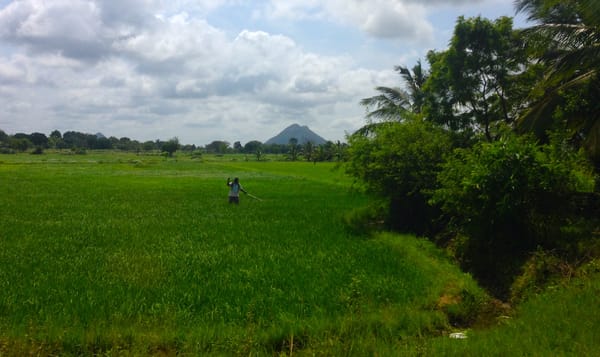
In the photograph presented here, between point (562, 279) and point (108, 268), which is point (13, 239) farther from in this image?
point (562, 279)

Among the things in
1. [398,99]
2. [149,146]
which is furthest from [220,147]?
[398,99]

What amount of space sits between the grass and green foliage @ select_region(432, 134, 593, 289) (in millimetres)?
948

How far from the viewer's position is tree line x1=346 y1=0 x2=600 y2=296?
Result: 838 centimetres

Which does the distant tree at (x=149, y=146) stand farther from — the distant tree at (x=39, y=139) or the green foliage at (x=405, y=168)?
the green foliage at (x=405, y=168)

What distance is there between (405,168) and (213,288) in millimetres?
7861

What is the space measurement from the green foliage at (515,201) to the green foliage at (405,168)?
140 inches

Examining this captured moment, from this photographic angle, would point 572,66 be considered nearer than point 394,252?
No

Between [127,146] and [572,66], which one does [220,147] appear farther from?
[572,66]

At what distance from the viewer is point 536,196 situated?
8.47 m

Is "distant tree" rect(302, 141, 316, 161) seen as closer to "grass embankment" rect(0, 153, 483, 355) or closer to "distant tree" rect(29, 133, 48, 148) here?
"distant tree" rect(29, 133, 48, 148)

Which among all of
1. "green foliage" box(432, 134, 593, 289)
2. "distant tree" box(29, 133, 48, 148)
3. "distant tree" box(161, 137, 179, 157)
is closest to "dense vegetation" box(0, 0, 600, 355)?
"green foliage" box(432, 134, 593, 289)

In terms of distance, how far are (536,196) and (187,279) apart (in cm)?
703

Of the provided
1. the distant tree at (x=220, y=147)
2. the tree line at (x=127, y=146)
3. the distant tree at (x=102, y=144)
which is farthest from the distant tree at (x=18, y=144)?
the distant tree at (x=220, y=147)

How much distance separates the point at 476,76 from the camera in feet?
51.6
